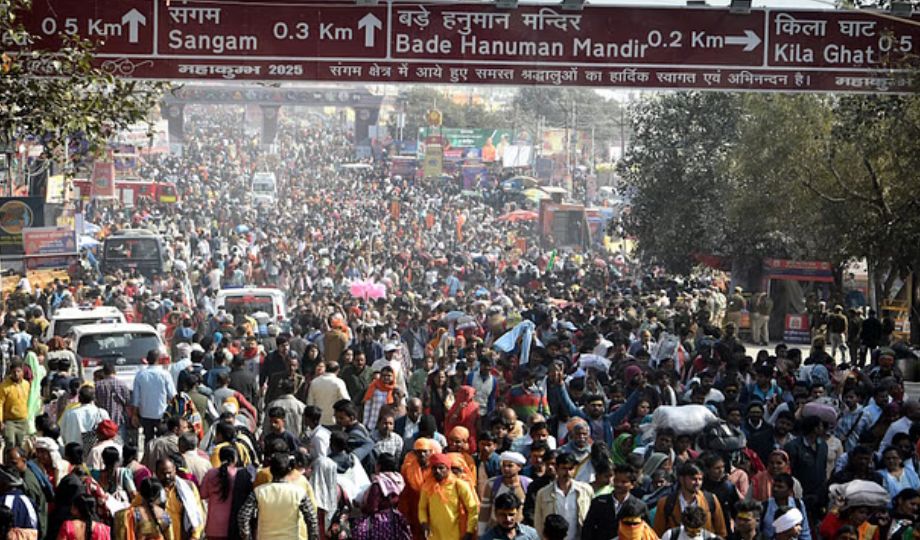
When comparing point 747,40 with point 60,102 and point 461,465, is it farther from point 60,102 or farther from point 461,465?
point 461,465

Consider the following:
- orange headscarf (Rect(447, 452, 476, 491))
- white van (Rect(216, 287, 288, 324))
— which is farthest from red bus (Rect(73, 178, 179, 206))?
orange headscarf (Rect(447, 452, 476, 491))

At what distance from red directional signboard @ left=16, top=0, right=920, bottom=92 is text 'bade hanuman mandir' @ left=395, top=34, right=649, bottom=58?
0.01 metres

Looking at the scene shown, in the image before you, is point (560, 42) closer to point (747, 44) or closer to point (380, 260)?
point (747, 44)

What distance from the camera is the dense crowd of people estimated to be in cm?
1007

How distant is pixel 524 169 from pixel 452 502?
88618 millimetres

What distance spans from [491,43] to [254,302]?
881 centimetres

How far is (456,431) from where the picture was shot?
11375 millimetres

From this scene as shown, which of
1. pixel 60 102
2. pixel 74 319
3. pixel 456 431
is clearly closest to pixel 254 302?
pixel 74 319

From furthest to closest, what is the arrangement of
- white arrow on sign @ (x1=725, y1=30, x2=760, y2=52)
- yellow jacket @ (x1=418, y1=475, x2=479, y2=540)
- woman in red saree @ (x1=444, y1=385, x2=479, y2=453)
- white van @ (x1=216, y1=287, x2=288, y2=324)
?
white van @ (x1=216, y1=287, x2=288, y2=324)
white arrow on sign @ (x1=725, y1=30, x2=760, y2=52)
woman in red saree @ (x1=444, y1=385, x2=479, y2=453)
yellow jacket @ (x1=418, y1=475, x2=479, y2=540)

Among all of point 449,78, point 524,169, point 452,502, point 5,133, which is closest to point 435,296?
point 449,78

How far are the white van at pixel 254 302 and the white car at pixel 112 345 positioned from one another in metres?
5.35

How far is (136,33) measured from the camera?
16766mm

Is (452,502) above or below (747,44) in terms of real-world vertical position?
below

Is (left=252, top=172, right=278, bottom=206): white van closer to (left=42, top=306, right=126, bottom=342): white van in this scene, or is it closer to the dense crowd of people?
the dense crowd of people
